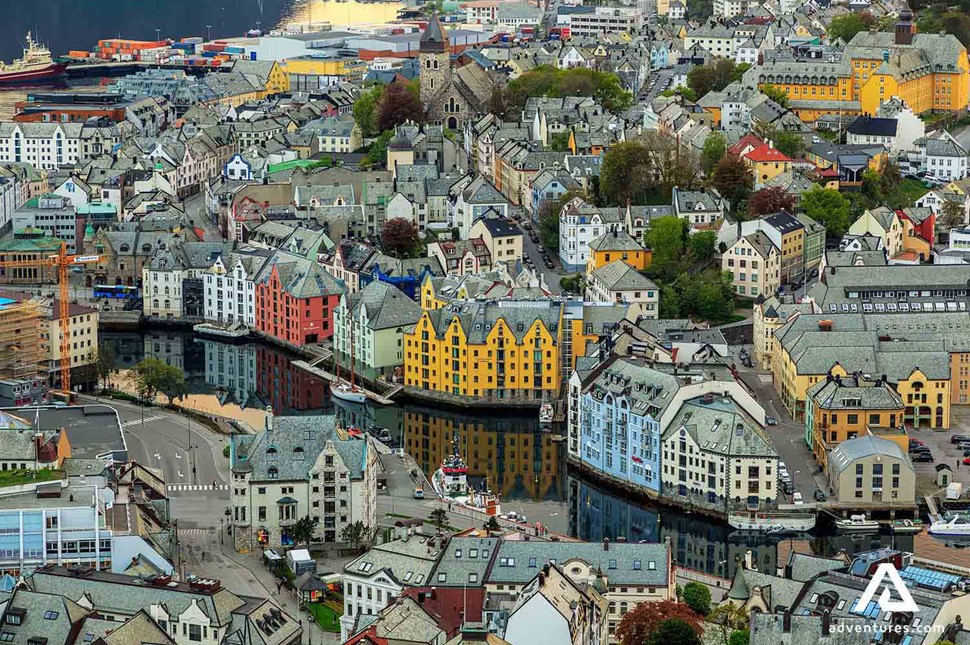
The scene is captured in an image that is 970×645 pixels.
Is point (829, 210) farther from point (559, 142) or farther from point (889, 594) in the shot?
point (889, 594)

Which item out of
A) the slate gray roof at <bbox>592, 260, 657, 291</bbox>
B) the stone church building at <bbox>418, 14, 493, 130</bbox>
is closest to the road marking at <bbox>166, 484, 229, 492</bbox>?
the slate gray roof at <bbox>592, 260, 657, 291</bbox>

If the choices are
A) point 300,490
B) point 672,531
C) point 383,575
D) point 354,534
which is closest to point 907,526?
point 672,531

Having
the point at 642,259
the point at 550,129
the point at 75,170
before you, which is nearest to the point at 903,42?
the point at 550,129

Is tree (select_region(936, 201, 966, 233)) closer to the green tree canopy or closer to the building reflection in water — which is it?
the green tree canopy

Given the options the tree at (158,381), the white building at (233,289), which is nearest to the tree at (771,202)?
the white building at (233,289)

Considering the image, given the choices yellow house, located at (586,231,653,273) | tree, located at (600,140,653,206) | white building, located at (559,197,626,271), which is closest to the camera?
yellow house, located at (586,231,653,273)

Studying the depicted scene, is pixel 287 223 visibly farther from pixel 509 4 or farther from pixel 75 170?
pixel 509 4
